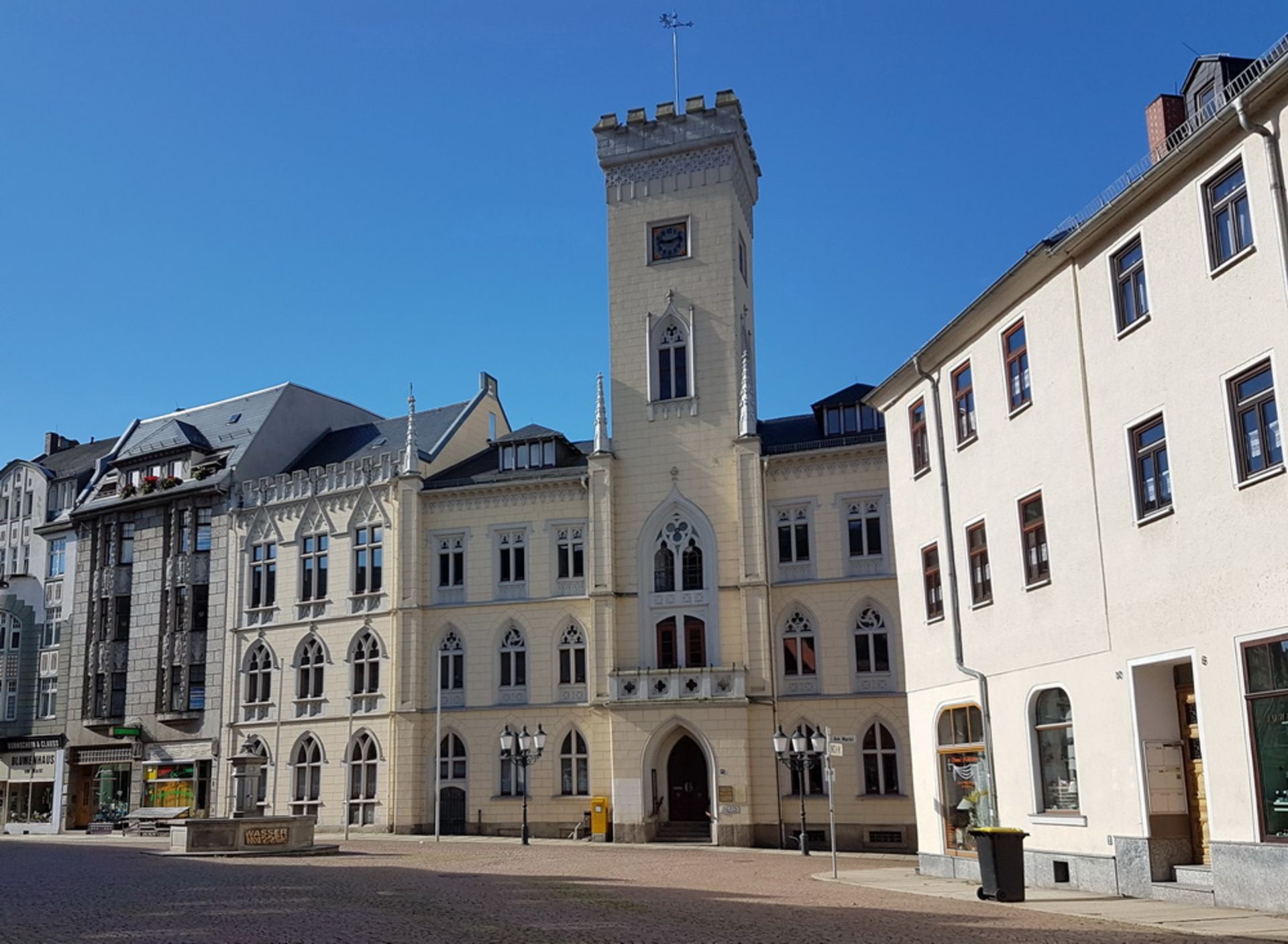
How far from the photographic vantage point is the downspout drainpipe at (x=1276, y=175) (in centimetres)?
1616

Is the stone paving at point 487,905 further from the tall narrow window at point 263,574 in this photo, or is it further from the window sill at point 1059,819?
the tall narrow window at point 263,574

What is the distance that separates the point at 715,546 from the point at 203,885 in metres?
23.3

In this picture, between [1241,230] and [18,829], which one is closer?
[1241,230]

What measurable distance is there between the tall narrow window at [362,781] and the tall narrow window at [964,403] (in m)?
28.7

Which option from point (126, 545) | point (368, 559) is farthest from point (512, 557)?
point (126, 545)

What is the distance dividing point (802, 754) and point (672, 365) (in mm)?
15656

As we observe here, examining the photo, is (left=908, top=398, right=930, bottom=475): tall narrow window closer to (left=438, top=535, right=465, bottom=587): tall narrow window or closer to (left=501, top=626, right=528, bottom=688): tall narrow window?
(left=501, top=626, right=528, bottom=688): tall narrow window

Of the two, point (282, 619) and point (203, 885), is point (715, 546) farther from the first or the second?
point (203, 885)

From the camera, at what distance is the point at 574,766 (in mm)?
43781

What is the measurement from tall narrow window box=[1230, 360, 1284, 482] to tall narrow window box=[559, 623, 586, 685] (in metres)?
30.0

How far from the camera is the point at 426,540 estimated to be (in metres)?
47.0

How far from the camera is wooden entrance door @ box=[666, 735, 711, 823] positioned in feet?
139

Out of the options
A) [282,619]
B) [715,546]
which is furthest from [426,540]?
[715,546]

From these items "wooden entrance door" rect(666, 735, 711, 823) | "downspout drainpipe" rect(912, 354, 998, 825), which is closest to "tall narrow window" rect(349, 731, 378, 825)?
"wooden entrance door" rect(666, 735, 711, 823)
